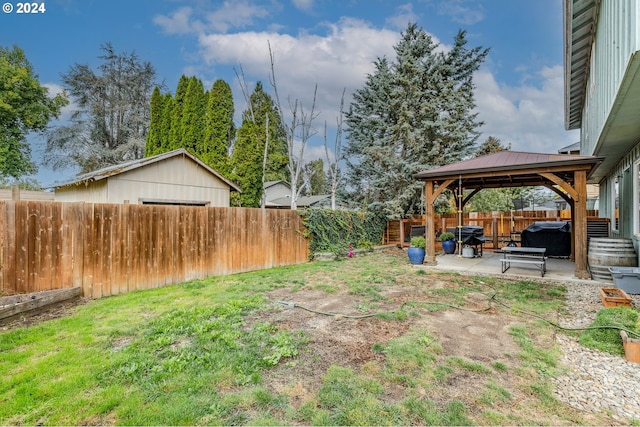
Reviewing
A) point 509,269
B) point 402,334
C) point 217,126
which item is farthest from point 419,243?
point 217,126

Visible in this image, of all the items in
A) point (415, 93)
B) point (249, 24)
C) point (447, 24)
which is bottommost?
point (415, 93)

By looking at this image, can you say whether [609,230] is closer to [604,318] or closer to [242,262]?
[604,318]

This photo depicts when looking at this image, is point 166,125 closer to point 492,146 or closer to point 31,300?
point 31,300

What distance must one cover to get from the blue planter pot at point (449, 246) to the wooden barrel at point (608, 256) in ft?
15.0

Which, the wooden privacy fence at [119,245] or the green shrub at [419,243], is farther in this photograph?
the green shrub at [419,243]

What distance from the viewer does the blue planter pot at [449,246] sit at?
34.8 ft

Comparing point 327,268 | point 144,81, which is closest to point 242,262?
point 327,268

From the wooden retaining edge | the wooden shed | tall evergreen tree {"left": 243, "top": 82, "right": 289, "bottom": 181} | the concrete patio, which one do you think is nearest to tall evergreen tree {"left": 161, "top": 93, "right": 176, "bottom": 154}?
tall evergreen tree {"left": 243, "top": 82, "right": 289, "bottom": 181}

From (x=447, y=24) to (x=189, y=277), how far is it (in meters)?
14.7

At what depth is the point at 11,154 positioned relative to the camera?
56.5 feet

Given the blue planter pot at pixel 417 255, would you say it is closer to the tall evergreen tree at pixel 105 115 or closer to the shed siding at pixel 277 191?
the shed siding at pixel 277 191

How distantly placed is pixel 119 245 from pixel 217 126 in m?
10.8

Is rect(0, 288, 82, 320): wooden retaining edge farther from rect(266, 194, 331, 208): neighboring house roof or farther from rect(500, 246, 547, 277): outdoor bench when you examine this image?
rect(266, 194, 331, 208): neighboring house roof

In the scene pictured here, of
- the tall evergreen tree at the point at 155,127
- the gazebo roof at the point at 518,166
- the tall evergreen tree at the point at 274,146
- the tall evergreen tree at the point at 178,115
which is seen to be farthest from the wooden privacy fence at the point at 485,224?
the tall evergreen tree at the point at 155,127
